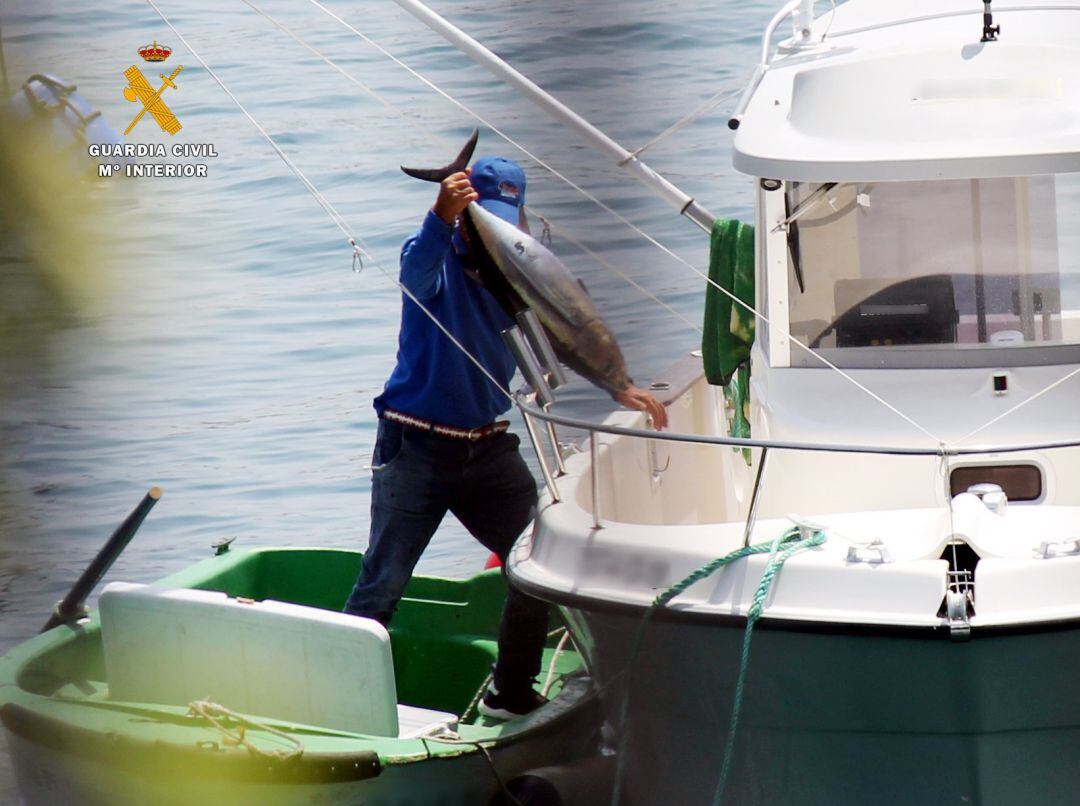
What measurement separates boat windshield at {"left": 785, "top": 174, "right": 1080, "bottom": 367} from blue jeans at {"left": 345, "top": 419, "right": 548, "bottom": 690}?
793 millimetres

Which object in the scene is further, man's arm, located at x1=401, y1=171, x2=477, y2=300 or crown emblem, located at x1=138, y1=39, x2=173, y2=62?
man's arm, located at x1=401, y1=171, x2=477, y2=300

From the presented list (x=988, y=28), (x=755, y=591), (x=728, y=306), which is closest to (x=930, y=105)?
(x=988, y=28)

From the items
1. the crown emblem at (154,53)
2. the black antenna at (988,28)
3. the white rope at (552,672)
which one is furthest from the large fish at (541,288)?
the black antenna at (988,28)

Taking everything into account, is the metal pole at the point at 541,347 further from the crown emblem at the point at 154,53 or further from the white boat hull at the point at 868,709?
the crown emblem at the point at 154,53

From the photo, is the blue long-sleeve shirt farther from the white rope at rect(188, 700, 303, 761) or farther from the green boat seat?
the white rope at rect(188, 700, 303, 761)

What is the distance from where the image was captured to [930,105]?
333 cm

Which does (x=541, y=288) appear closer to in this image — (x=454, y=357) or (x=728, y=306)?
(x=454, y=357)

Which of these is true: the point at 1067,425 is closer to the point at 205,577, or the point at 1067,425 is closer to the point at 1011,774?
the point at 1011,774

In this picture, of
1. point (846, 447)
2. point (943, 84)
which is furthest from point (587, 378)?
point (943, 84)

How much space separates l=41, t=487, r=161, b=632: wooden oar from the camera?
2.97 m

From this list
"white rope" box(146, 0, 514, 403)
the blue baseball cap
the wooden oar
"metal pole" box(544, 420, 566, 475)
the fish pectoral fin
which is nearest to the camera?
"white rope" box(146, 0, 514, 403)

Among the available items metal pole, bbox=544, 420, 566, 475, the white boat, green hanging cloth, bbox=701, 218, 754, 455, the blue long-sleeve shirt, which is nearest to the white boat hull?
the white boat

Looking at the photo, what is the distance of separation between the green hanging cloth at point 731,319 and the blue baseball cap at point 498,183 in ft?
2.87

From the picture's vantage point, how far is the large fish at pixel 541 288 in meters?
2.75
